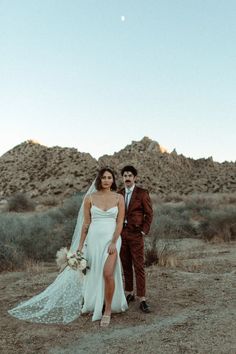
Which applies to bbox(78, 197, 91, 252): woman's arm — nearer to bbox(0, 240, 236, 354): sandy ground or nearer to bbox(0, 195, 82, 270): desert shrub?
bbox(0, 240, 236, 354): sandy ground

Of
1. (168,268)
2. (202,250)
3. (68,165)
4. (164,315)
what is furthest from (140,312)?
(68,165)

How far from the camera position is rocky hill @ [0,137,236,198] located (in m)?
40.8

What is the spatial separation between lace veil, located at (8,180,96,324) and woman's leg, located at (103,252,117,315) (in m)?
0.49

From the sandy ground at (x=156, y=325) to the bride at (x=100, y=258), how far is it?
0.18 meters

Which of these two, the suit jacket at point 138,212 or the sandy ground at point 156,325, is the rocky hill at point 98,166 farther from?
the suit jacket at point 138,212

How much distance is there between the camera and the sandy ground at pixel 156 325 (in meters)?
5.14

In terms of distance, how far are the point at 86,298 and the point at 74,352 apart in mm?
1352

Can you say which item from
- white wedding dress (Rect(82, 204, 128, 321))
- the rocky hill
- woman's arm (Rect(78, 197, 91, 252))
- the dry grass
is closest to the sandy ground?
white wedding dress (Rect(82, 204, 128, 321))

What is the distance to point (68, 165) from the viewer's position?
4425cm

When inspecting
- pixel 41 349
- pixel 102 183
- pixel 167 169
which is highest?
pixel 167 169

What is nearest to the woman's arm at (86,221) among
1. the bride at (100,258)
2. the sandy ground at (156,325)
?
the bride at (100,258)

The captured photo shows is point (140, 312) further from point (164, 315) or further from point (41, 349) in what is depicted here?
point (41, 349)

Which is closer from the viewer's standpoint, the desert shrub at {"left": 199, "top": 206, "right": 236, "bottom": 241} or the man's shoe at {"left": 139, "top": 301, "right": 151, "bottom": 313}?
the man's shoe at {"left": 139, "top": 301, "right": 151, "bottom": 313}

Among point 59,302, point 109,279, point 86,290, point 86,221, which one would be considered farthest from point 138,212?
point 59,302
